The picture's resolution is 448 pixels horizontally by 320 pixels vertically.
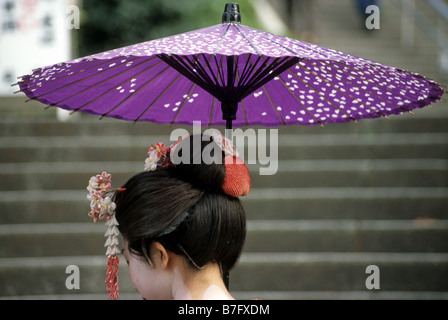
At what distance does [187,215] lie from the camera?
1.71m

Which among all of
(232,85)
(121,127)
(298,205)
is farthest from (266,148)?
(232,85)

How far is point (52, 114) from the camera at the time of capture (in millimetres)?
6789

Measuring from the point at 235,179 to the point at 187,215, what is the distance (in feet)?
0.64

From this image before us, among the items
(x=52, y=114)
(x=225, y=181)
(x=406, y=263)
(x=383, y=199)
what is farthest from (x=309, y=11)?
(x=225, y=181)

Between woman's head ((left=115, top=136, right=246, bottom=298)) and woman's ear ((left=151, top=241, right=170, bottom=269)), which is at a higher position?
woman's head ((left=115, top=136, right=246, bottom=298))

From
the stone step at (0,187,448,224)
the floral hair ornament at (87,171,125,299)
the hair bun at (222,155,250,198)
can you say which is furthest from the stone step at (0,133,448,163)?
the hair bun at (222,155,250,198)

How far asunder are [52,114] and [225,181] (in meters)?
5.47

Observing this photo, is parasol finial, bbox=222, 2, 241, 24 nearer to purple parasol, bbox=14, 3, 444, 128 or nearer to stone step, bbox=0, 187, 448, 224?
purple parasol, bbox=14, 3, 444, 128

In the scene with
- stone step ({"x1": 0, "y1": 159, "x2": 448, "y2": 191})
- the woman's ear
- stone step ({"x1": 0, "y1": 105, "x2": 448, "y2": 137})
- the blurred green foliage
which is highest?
the blurred green foliage

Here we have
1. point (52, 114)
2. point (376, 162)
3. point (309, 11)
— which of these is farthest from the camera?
point (309, 11)

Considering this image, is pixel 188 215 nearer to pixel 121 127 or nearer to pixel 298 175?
pixel 298 175

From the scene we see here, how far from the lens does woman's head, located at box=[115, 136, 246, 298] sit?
1720 mm

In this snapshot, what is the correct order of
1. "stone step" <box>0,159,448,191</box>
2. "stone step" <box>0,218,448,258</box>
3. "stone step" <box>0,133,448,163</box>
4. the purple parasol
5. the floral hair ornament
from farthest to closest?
1. "stone step" <box>0,133,448,163</box>
2. "stone step" <box>0,159,448,191</box>
3. "stone step" <box>0,218,448,258</box>
4. the purple parasol
5. the floral hair ornament

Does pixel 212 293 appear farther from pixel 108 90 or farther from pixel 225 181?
pixel 108 90
